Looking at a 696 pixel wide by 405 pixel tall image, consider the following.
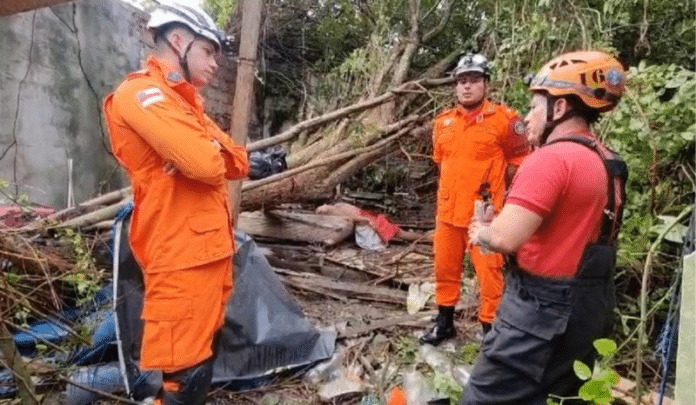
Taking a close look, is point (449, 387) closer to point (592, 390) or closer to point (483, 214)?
point (483, 214)

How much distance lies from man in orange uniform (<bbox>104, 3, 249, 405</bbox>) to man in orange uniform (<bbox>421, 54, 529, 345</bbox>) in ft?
5.68

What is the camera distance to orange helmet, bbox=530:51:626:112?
67.3 inches

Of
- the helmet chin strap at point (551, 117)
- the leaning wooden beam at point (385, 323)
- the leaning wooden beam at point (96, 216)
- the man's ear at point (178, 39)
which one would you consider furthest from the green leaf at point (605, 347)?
the leaning wooden beam at point (96, 216)

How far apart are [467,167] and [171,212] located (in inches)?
80.7

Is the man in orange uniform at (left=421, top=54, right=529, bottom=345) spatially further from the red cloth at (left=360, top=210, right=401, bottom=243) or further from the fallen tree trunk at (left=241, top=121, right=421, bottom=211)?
the red cloth at (left=360, top=210, right=401, bottom=243)

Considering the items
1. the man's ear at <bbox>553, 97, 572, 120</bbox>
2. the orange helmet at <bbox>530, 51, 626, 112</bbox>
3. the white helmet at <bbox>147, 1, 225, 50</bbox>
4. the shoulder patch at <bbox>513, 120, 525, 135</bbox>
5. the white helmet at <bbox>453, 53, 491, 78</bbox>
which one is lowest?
the shoulder patch at <bbox>513, 120, 525, 135</bbox>

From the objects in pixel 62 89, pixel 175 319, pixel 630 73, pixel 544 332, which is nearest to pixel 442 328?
pixel 544 332

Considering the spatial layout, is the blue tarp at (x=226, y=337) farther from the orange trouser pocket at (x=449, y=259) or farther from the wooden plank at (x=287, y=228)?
the wooden plank at (x=287, y=228)

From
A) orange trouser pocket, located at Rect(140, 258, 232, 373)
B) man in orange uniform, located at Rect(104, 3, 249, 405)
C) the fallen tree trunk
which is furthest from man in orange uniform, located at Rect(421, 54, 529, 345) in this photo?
the fallen tree trunk

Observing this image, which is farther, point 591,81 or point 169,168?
point 169,168

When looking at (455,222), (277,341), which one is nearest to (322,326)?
(277,341)

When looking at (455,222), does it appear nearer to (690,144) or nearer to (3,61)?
(690,144)

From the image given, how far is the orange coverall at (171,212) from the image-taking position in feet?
6.46

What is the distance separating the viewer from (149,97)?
196cm
